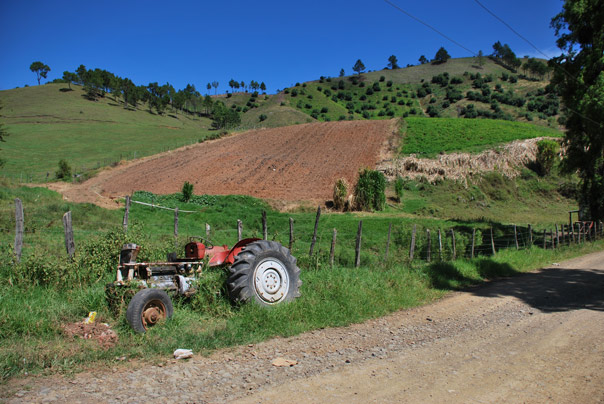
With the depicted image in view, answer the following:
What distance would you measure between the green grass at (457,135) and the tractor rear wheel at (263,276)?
38.2 metres

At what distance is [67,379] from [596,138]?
85.8 feet

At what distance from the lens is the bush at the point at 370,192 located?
30.0 metres

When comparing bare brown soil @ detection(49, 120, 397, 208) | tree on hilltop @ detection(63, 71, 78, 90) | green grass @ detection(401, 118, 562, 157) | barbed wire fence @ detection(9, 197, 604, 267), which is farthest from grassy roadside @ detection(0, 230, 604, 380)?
tree on hilltop @ detection(63, 71, 78, 90)

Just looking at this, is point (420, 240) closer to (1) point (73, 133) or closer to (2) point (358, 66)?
(1) point (73, 133)

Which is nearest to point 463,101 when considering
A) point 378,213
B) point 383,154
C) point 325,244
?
point 383,154

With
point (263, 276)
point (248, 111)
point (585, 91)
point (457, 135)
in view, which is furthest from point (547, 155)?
point (248, 111)

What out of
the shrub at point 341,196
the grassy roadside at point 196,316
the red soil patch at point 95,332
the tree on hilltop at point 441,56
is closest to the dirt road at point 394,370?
the grassy roadside at point 196,316

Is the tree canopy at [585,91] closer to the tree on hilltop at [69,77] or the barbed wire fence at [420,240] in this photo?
the barbed wire fence at [420,240]

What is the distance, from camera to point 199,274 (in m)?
7.16

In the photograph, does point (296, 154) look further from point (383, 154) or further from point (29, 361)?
point (29, 361)

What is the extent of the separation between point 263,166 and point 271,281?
36.0 meters

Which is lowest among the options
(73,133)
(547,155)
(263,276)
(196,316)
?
(196,316)

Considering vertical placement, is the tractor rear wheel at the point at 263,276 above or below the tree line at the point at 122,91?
below

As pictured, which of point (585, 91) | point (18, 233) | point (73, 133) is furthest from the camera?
point (73, 133)
